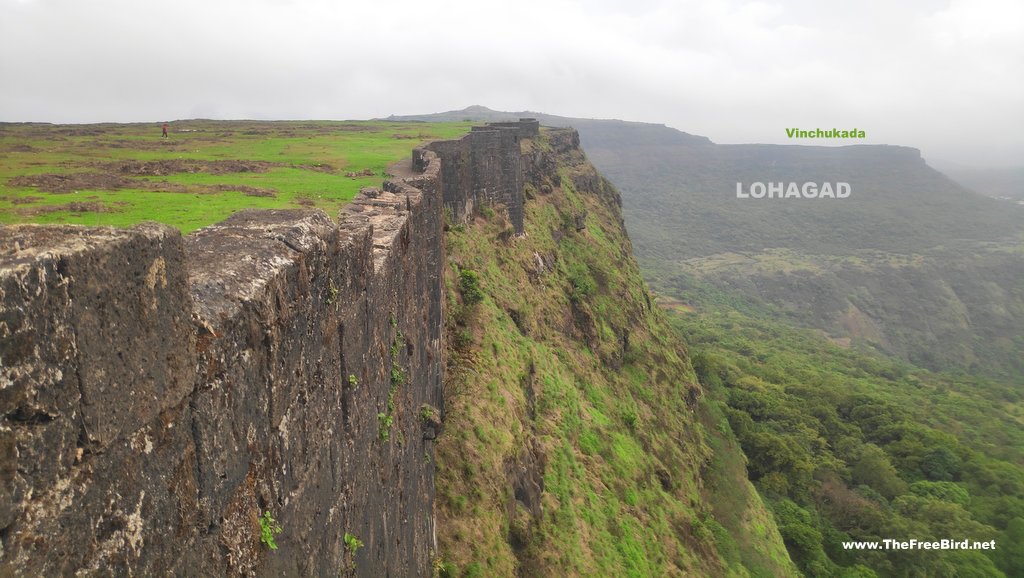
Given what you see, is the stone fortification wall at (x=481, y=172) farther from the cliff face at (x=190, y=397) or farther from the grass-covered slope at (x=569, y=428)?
the cliff face at (x=190, y=397)

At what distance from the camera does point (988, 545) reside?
49.4 m

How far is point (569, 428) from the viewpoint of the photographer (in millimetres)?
26281

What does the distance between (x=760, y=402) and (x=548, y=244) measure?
126 feet

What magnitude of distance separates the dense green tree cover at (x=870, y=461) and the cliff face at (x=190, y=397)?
Answer: 44552 millimetres

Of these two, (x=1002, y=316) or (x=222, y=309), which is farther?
(x=1002, y=316)

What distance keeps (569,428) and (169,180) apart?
1776 centimetres

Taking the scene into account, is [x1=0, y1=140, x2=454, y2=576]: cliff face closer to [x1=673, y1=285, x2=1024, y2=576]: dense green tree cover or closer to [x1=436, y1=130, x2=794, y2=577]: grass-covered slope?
[x1=436, y1=130, x2=794, y2=577]: grass-covered slope

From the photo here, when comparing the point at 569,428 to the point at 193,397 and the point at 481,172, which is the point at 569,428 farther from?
the point at 193,397

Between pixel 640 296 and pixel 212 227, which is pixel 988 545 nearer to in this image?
pixel 640 296

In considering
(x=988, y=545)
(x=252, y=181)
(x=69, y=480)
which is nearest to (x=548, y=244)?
(x=252, y=181)

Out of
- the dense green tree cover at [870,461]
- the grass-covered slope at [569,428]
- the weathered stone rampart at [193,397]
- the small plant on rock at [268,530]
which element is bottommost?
the dense green tree cover at [870,461]

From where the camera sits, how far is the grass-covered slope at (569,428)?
17.5 meters

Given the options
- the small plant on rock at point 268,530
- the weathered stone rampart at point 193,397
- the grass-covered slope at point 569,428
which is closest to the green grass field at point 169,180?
the grass-covered slope at point 569,428

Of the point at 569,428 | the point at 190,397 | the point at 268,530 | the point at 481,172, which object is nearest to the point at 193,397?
the point at 190,397
